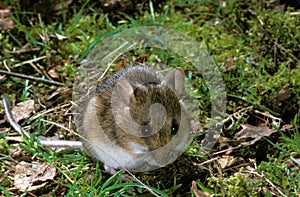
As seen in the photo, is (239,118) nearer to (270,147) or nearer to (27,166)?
(270,147)

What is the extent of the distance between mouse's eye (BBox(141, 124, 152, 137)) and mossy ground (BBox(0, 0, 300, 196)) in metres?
0.46

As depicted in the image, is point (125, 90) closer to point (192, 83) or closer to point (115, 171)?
point (115, 171)

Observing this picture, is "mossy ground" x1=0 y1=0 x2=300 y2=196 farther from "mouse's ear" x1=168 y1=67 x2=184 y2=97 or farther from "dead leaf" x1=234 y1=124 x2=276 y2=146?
A: "mouse's ear" x1=168 y1=67 x2=184 y2=97

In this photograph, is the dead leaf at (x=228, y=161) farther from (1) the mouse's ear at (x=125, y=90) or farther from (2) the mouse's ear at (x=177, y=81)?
(1) the mouse's ear at (x=125, y=90)

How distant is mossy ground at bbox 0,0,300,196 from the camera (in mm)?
4328

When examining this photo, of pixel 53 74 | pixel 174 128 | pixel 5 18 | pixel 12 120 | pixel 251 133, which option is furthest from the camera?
pixel 5 18

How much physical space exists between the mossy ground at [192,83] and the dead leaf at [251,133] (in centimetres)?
5

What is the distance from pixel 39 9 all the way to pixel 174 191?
3.40 m

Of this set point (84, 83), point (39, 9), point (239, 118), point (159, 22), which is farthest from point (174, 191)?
point (39, 9)

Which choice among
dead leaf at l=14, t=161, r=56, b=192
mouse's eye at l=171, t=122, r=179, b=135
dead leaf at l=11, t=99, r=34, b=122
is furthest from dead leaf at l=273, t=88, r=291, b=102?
dead leaf at l=11, t=99, r=34, b=122

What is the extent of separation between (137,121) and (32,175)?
1.18 m

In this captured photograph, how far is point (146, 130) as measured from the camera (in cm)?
404

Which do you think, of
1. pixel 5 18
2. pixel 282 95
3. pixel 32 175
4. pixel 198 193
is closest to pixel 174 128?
pixel 198 193

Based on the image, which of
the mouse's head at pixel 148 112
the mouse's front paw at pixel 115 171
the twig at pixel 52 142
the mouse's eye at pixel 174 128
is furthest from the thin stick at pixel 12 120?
the mouse's eye at pixel 174 128
